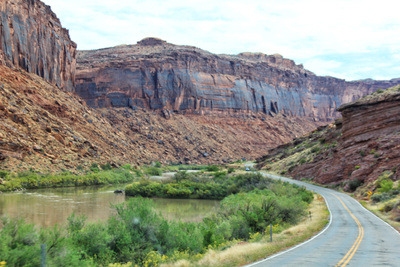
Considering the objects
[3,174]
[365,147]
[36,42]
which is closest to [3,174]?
[3,174]

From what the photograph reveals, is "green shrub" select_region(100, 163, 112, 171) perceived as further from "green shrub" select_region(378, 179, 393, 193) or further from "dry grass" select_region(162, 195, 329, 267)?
"dry grass" select_region(162, 195, 329, 267)

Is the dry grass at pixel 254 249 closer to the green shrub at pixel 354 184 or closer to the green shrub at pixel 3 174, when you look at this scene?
the green shrub at pixel 354 184

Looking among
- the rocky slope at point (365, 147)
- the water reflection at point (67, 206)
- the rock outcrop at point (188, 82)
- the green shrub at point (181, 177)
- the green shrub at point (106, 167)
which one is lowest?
the water reflection at point (67, 206)

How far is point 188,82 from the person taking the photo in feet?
405

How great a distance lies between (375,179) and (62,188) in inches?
1519

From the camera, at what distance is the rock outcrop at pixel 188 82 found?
112 meters

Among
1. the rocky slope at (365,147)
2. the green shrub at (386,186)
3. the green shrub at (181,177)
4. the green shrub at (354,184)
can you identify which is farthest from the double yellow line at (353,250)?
the green shrub at (181,177)

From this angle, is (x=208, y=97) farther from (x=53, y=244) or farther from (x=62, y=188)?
(x=53, y=244)

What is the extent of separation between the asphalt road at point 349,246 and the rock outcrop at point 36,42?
198ft

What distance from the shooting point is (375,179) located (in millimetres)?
36594

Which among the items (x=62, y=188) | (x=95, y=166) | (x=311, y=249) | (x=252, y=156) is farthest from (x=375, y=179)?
(x=252, y=156)

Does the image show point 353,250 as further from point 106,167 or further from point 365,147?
point 106,167

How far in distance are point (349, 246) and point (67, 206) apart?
27701mm

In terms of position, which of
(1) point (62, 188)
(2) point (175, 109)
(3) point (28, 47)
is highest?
(3) point (28, 47)
